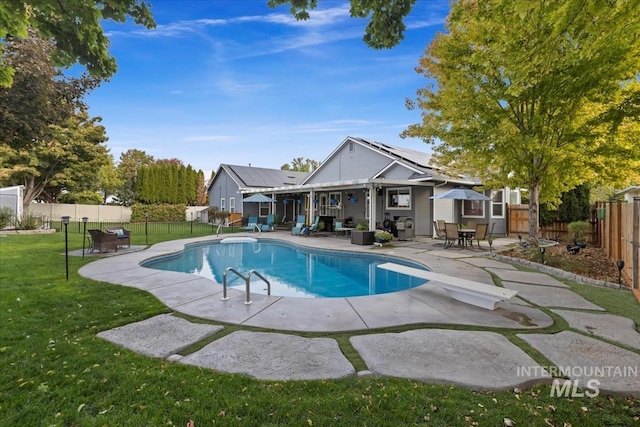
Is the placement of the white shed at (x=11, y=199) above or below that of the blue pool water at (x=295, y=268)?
above

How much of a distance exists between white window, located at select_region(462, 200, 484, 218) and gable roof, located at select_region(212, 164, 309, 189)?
15923 mm

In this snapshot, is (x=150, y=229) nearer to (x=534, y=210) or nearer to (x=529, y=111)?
(x=534, y=210)

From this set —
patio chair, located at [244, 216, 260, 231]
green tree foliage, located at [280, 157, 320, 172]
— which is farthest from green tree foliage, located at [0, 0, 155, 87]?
green tree foliage, located at [280, 157, 320, 172]

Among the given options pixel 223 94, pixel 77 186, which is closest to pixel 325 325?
pixel 223 94

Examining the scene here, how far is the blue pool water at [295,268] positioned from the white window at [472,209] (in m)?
8.27

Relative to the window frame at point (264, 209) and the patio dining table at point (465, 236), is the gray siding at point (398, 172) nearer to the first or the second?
the patio dining table at point (465, 236)

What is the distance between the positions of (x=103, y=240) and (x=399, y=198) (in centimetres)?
1322

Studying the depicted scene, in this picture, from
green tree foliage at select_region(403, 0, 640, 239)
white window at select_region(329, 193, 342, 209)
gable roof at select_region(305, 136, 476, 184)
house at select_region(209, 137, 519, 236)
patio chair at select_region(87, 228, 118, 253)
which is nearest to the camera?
green tree foliage at select_region(403, 0, 640, 239)

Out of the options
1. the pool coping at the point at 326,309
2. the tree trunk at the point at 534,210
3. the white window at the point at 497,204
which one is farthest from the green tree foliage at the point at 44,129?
the white window at the point at 497,204

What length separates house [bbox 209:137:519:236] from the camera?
15586 mm

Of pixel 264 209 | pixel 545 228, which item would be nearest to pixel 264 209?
pixel 264 209

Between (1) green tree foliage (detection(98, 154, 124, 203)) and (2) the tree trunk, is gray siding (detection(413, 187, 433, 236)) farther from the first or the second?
(1) green tree foliage (detection(98, 154, 124, 203))

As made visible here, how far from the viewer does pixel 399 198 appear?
16.5 m

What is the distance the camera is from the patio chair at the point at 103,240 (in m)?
10.5
